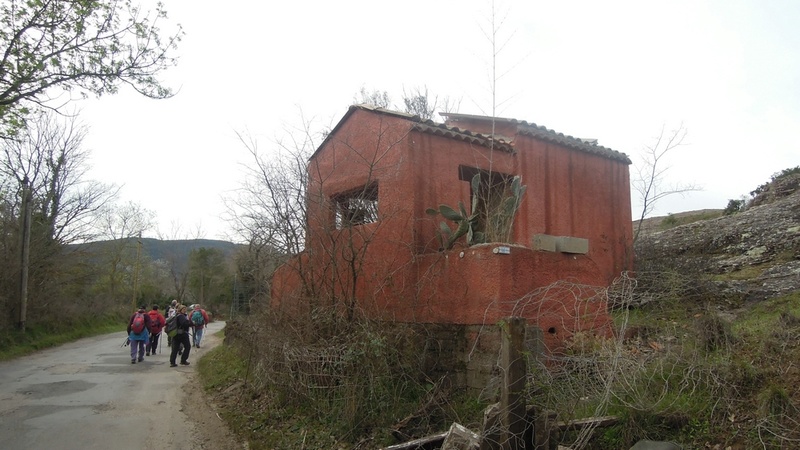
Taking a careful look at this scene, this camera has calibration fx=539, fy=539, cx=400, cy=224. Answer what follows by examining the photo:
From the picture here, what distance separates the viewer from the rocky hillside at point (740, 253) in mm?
12609

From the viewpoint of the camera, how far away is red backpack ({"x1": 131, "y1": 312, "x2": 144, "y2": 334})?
573 inches

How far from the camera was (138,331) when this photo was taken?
48.4 feet

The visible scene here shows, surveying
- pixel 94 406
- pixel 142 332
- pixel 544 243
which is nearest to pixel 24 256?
pixel 142 332

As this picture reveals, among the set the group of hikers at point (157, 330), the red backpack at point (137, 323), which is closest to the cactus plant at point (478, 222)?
the group of hikers at point (157, 330)

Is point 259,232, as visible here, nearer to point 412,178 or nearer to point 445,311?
point 412,178

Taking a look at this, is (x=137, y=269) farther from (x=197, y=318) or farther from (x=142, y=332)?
(x=142, y=332)

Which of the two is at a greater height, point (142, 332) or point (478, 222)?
point (478, 222)

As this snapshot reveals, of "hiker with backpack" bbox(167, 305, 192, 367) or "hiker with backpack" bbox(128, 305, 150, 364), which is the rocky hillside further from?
"hiker with backpack" bbox(128, 305, 150, 364)

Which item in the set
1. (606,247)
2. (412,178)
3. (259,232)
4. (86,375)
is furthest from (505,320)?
(86,375)

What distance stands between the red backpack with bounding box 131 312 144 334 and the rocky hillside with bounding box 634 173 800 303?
13213 mm

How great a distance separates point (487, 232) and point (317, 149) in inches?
188

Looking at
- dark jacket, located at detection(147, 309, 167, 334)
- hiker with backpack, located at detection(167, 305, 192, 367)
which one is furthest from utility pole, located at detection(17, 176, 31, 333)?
hiker with backpack, located at detection(167, 305, 192, 367)

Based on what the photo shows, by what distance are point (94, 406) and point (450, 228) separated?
707cm

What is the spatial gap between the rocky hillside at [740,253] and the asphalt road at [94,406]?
11216 mm
